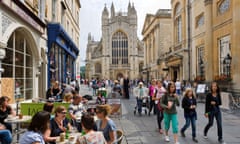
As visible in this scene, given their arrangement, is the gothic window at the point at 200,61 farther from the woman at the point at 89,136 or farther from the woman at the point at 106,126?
the woman at the point at 89,136

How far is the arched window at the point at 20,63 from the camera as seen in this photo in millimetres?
9273

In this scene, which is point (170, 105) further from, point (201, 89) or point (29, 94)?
point (201, 89)

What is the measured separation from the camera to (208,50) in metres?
20.6

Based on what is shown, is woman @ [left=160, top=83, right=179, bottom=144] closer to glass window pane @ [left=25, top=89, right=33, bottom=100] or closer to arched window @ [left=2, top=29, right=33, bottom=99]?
arched window @ [left=2, top=29, right=33, bottom=99]

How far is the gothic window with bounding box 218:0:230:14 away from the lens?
18.0 m

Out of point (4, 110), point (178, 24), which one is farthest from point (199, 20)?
point (4, 110)

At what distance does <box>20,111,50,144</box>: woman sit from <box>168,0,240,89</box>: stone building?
14.9 metres

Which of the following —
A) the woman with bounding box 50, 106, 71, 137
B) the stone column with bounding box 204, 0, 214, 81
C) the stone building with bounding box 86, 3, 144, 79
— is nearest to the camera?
the woman with bounding box 50, 106, 71, 137

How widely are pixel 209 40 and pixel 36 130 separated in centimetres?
1906

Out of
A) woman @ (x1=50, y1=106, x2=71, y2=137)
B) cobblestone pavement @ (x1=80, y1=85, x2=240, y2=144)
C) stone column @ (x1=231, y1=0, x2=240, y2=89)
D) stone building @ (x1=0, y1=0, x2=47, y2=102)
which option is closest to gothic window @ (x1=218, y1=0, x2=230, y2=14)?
stone column @ (x1=231, y1=0, x2=240, y2=89)

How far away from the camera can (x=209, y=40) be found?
67.3 ft

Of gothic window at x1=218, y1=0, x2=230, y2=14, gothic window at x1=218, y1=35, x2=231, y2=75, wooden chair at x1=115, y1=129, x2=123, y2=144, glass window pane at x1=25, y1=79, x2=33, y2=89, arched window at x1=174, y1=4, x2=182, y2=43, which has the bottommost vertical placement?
wooden chair at x1=115, y1=129, x2=123, y2=144

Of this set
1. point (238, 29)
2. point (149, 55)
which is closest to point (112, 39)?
point (149, 55)

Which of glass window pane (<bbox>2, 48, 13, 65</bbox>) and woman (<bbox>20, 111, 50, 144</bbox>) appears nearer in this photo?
woman (<bbox>20, 111, 50, 144</bbox>)
